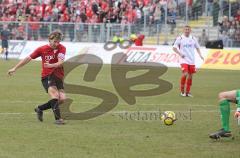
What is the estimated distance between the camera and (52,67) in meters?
12.5

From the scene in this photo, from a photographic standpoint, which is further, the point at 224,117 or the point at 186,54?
the point at 186,54

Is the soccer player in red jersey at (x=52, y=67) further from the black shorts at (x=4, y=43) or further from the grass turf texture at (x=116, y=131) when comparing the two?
the black shorts at (x=4, y=43)

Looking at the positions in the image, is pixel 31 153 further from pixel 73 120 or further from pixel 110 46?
pixel 110 46

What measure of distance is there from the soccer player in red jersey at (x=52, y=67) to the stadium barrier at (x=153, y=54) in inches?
806

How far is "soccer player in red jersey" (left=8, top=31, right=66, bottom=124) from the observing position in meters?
12.5

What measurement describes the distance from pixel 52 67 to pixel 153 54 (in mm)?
22229

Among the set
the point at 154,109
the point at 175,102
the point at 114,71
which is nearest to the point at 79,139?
the point at 154,109

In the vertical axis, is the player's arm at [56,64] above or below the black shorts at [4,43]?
above

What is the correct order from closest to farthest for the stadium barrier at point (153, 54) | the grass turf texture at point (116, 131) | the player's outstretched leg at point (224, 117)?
the grass turf texture at point (116, 131)
the player's outstretched leg at point (224, 117)
the stadium barrier at point (153, 54)

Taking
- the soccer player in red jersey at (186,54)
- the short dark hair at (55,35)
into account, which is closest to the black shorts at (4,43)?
the soccer player in red jersey at (186,54)

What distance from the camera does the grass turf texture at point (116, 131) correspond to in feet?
31.6

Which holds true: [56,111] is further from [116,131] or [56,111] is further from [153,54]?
[153,54]

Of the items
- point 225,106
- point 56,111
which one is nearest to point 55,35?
point 56,111

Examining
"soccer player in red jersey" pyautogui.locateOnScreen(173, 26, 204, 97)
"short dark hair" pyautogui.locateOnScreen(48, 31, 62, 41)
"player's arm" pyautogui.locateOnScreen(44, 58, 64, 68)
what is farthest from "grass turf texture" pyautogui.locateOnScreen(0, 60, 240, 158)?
"short dark hair" pyautogui.locateOnScreen(48, 31, 62, 41)
